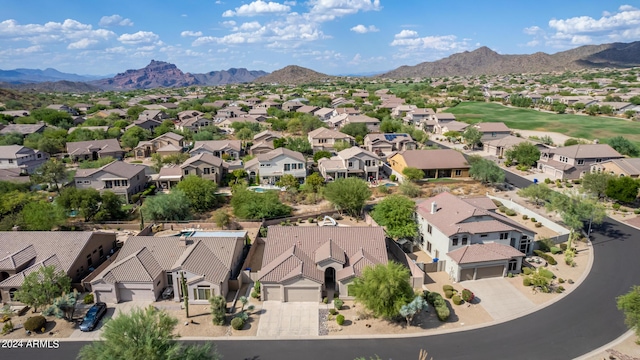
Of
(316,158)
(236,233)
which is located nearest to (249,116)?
(316,158)

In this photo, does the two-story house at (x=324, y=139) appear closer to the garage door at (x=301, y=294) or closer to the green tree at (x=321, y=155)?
the green tree at (x=321, y=155)

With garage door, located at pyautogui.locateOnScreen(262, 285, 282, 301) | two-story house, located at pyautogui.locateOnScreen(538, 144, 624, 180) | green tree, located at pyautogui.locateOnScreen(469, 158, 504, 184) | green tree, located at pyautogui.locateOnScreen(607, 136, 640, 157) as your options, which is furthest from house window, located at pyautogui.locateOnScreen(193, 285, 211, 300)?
green tree, located at pyautogui.locateOnScreen(607, 136, 640, 157)

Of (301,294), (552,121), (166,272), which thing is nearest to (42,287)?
(166,272)

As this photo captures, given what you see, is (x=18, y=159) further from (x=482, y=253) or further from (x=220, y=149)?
(x=482, y=253)

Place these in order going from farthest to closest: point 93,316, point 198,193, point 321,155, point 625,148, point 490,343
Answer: point 625,148 < point 321,155 < point 198,193 < point 93,316 < point 490,343

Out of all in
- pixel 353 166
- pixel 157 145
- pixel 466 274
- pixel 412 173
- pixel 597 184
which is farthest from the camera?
pixel 157 145

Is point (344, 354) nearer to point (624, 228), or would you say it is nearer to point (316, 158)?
point (624, 228)

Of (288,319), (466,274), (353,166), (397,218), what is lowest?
(288,319)

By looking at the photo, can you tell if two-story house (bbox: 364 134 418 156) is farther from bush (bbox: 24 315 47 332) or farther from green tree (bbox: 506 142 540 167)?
bush (bbox: 24 315 47 332)
